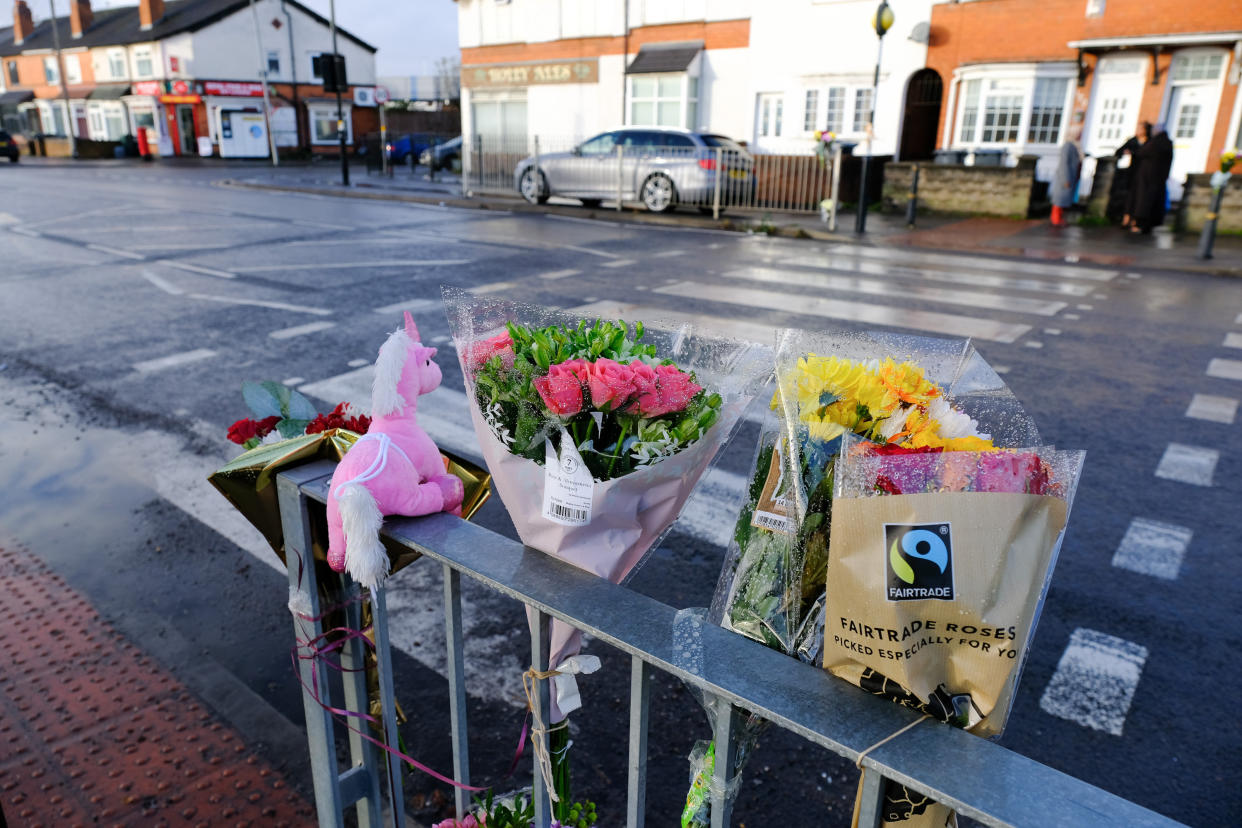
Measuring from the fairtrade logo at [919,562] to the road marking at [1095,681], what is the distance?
241 cm

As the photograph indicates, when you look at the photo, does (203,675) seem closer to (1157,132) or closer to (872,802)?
(872,802)

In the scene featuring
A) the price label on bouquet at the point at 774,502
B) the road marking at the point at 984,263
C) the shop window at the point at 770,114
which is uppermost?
the shop window at the point at 770,114

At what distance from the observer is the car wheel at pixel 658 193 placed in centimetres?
1834

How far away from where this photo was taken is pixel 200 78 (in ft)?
144

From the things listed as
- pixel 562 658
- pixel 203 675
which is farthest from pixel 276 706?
pixel 562 658

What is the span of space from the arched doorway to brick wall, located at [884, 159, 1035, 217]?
3.76 metres

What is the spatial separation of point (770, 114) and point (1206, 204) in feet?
40.5

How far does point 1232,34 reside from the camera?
18.0m

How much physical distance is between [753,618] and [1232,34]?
2232 centimetres

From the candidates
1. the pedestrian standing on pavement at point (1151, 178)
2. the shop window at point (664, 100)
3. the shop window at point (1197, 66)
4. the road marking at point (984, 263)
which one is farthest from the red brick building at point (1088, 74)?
the road marking at point (984, 263)

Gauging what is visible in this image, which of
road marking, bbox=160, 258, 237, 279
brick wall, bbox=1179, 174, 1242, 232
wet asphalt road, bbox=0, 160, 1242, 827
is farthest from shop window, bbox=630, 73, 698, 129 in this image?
road marking, bbox=160, 258, 237, 279

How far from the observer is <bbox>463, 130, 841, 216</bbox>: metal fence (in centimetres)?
1798

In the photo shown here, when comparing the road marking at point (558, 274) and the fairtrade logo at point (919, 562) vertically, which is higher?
the fairtrade logo at point (919, 562)

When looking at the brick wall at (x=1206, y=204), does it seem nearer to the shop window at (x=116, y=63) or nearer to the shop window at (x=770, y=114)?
the shop window at (x=770, y=114)
